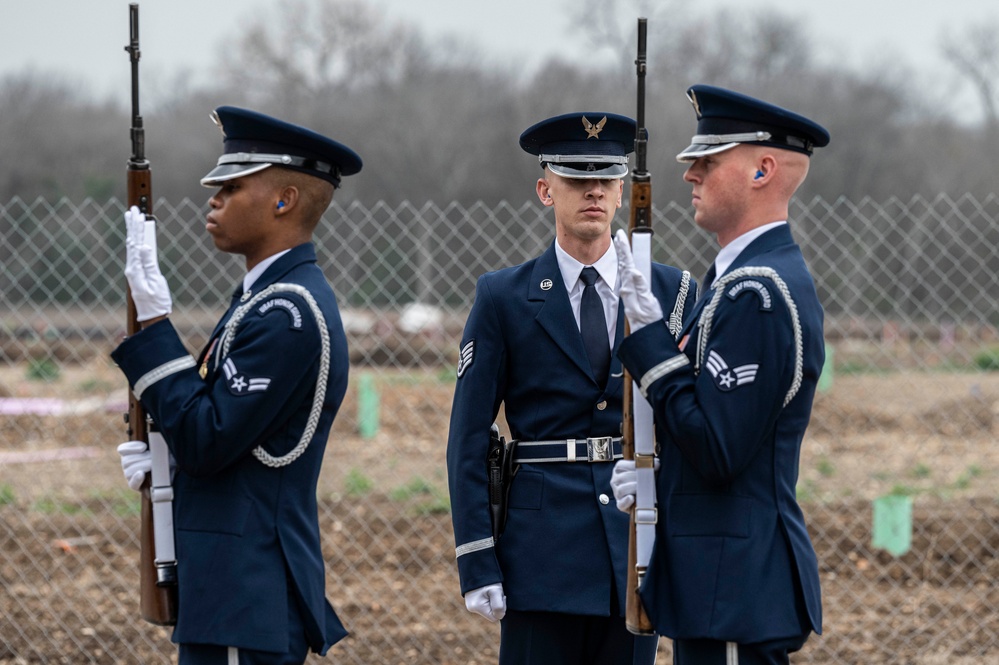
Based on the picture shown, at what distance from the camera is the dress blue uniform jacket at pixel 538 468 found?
354cm

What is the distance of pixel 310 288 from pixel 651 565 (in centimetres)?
114

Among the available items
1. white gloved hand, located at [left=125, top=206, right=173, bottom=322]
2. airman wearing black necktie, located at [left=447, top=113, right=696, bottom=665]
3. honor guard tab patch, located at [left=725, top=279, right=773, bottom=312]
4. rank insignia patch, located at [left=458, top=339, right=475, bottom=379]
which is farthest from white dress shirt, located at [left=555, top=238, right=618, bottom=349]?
white gloved hand, located at [left=125, top=206, right=173, bottom=322]

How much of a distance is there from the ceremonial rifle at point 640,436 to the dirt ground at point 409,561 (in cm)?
263

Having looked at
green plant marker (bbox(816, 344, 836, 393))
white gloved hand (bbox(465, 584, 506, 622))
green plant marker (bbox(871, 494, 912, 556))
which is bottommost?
green plant marker (bbox(871, 494, 912, 556))

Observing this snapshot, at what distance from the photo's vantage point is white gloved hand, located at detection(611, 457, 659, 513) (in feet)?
10.3

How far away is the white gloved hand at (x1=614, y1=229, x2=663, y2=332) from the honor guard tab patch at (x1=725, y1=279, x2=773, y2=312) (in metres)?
0.18

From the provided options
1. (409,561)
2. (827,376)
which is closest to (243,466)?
(409,561)

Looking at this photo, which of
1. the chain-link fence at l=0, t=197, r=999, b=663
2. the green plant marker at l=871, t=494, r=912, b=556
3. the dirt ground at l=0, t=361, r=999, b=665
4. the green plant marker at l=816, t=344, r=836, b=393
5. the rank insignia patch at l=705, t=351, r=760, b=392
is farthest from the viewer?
the green plant marker at l=816, t=344, r=836, b=393

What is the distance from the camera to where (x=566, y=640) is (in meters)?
3.62

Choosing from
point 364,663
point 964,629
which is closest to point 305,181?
point 364,663

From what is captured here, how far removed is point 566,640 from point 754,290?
1.27m

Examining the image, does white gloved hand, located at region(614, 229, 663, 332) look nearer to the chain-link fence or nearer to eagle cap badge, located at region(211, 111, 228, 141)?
eagle cap badge, located at region(211, 111, 228, 141)

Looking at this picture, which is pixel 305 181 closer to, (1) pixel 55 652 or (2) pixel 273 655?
(2) pixel 273 655

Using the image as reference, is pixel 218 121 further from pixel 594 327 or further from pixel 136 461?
pixel 594 327
